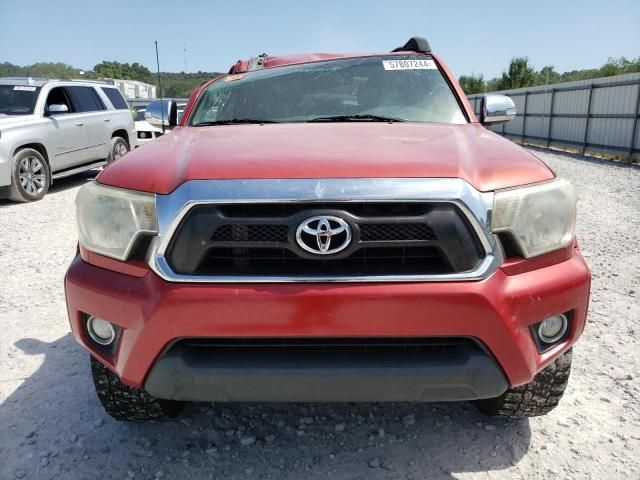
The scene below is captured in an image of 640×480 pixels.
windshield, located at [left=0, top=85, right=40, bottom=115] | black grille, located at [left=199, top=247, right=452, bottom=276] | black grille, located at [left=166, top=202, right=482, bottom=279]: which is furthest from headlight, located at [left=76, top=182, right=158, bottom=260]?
windshield, located at [left=0, top=85, right=40, bottom=115]

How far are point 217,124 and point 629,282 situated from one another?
3.48m

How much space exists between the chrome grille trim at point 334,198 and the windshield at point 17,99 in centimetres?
780

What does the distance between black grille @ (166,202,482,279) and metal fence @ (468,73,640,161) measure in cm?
1385

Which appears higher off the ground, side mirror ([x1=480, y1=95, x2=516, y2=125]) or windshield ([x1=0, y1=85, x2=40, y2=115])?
windshield ([x1=0, y1=85, x2=40, y2=115])

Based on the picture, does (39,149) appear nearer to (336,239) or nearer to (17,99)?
(17,99)

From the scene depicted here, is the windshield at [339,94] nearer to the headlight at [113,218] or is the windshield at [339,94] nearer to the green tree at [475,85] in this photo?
the headlight at [113,218]

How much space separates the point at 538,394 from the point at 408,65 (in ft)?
6.64

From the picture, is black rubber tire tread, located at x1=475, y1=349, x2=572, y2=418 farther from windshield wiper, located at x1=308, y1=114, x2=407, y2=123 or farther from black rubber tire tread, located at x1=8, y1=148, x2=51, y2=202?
black rubber tire tread, located at x1=8, y1=148, x2=51, y2=202

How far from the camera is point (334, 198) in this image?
1.75 metres

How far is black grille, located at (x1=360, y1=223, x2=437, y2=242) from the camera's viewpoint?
1790 mm

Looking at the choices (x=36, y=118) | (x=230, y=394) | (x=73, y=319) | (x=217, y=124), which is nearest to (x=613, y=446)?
(x=230, y=394)

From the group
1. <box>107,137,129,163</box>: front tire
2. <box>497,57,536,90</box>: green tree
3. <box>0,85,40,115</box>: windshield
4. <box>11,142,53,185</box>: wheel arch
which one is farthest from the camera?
<box>497,57,536,90</box>: green tree

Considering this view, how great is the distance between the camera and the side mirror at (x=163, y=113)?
3.84m

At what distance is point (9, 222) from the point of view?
6.84m
